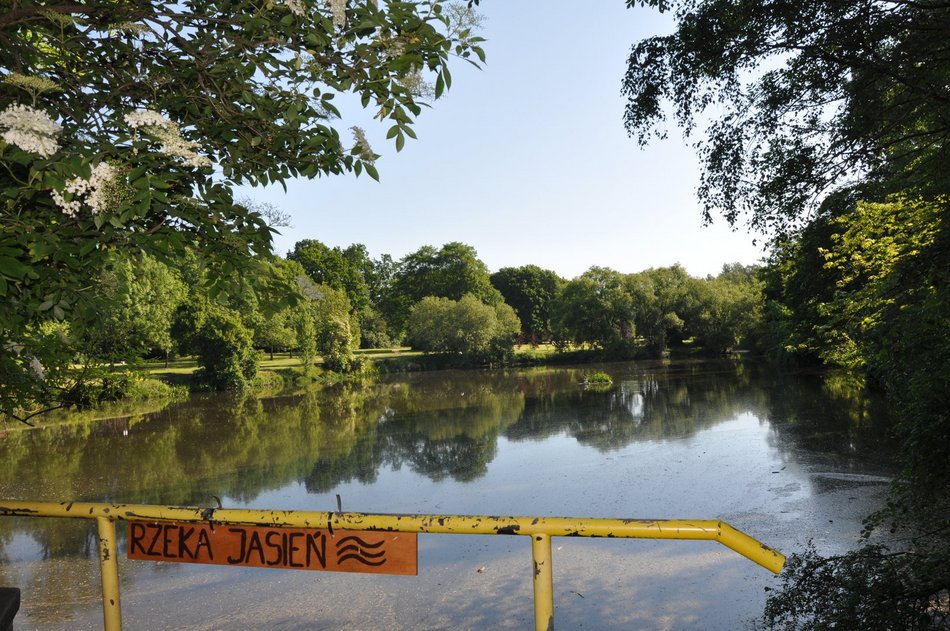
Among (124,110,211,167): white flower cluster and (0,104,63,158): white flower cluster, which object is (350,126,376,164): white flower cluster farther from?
(0,104,63,158): white flower cluster

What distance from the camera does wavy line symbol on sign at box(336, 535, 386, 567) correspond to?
2469 millimetres

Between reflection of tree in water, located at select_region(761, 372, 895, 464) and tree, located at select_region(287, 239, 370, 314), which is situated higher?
tree, located at select_region(287, 239, 370, 314)

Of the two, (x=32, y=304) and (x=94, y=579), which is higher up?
(x=32, y=304)

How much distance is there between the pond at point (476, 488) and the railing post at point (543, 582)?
4.71 metres

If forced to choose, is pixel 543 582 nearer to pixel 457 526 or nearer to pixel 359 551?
pixel 457 526

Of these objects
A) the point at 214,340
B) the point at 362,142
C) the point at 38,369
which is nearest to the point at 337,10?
the point at 362,142

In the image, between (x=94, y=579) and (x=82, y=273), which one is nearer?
(x=82, y=273)

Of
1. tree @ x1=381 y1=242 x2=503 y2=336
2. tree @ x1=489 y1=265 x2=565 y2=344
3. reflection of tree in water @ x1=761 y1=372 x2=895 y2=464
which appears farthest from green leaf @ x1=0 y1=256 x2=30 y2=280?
tree @ x1=489 y1=265 x2=565 y2=344

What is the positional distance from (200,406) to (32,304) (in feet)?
99.0

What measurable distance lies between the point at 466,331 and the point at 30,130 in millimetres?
50339

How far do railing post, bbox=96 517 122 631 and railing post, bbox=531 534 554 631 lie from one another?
180cm

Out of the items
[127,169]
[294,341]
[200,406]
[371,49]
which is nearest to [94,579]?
[127,169]

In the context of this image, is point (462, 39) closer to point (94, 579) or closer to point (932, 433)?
point (932, 433)

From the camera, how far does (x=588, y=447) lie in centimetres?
1742
